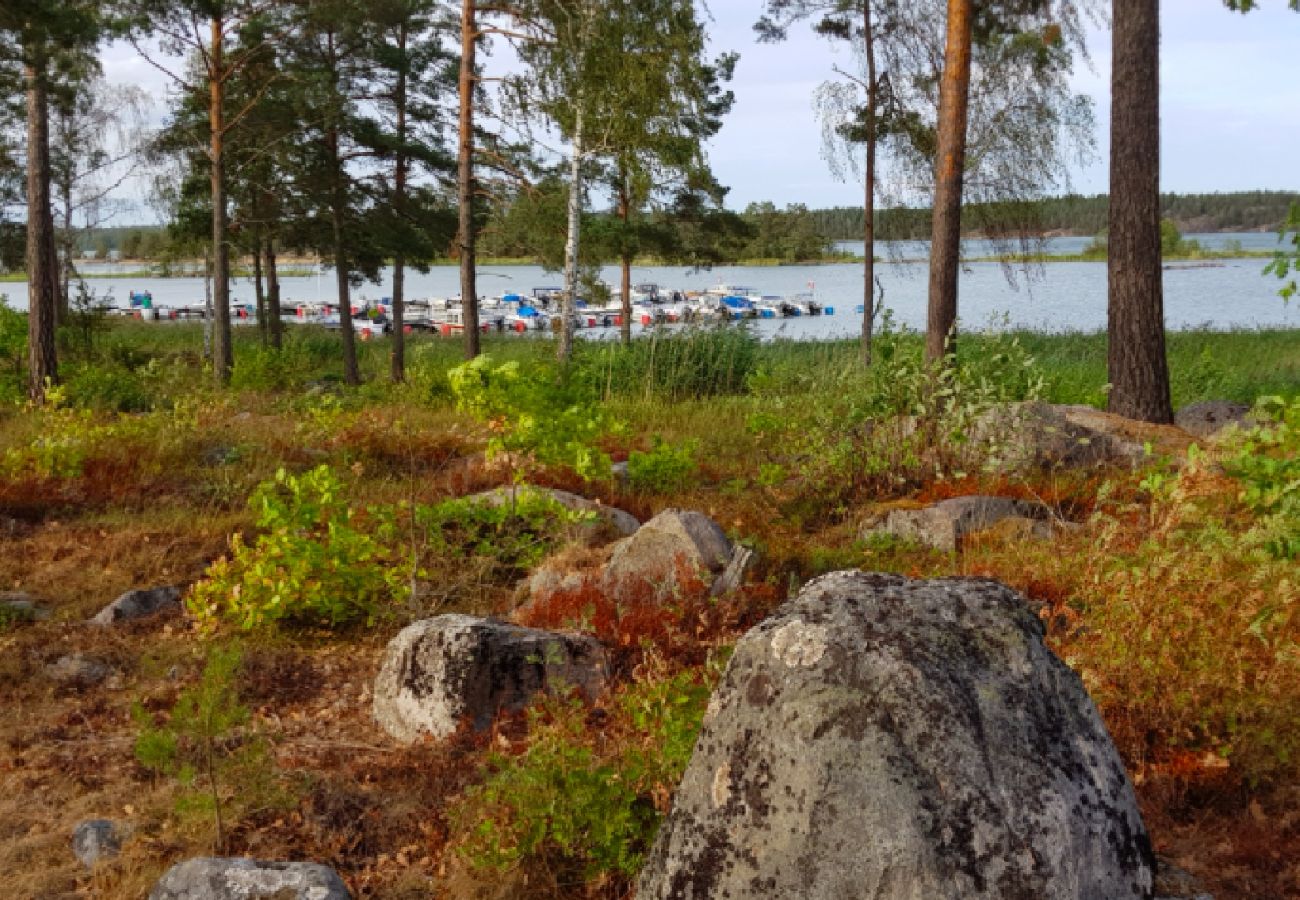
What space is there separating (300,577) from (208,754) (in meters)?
2.10

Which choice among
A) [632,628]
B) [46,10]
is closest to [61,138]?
[46,10]

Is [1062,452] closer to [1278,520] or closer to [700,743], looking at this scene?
[1278,520]

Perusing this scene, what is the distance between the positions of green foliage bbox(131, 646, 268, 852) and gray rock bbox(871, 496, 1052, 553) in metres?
4.16

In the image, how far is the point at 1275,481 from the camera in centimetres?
470

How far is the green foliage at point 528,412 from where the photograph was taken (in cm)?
671

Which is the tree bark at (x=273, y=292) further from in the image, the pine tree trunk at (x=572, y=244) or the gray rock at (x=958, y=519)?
the gray rock at (x=958, y=519)

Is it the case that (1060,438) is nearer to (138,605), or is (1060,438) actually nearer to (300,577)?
(300,577)

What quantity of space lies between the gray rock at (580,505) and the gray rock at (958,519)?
157 cm

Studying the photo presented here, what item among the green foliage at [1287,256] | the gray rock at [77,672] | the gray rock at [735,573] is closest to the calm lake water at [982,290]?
the green foliage at [1287,256]

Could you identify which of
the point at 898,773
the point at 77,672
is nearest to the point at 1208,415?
the point at 77,672

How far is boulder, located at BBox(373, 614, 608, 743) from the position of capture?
4.43 metres

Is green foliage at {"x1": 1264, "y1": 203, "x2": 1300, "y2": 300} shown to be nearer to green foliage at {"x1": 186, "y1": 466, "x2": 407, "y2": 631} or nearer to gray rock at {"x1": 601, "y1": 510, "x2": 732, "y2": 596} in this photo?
gray rock at {"x1": 601, "y1": 510, "x2": 732, "y2": 596}

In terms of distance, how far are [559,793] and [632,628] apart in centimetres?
190

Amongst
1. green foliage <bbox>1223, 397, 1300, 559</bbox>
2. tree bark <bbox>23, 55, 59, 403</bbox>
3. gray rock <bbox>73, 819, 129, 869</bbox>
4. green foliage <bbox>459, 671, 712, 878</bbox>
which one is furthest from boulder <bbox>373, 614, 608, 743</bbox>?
tree bark <bbox>23, 55, 59, 403</bbox>
